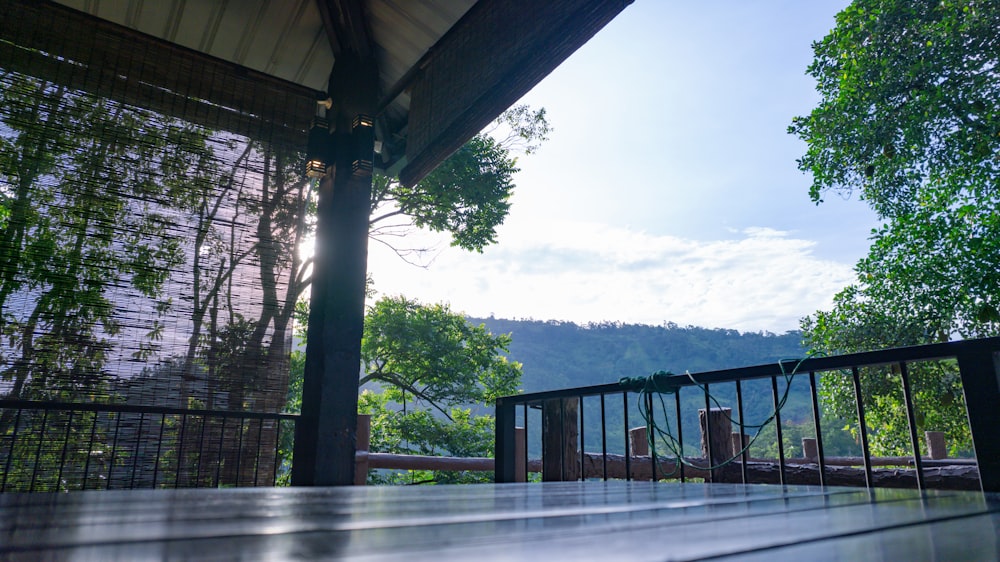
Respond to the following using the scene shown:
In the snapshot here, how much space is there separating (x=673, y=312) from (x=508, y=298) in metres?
15.3

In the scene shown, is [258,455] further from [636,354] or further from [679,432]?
[636,354]

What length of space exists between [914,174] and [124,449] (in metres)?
Result: 10.1

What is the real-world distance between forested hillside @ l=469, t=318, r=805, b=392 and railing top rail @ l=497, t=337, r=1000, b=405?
29075 millimetres

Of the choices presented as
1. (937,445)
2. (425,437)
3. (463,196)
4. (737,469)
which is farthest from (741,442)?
(425,437)

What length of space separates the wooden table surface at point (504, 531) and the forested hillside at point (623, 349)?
30163 mm

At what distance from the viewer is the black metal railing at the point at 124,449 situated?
8.91ft

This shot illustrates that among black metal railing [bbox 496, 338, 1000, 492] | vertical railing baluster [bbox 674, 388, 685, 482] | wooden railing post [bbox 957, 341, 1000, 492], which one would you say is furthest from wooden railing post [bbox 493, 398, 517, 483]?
wooden railing post [bbox 957, 341, 1000, 492]

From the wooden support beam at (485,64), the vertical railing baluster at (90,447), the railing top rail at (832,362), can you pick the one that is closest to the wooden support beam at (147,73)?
the wooden support beam at (485,64)

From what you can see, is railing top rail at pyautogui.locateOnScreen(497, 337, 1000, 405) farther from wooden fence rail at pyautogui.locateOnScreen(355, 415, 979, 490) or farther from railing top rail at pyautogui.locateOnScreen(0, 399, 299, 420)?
railing top rail at pyautogui.locateOnScreen(0, 399, 299, 420)

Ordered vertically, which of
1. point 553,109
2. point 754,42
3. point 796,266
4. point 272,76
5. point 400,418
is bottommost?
point 400,418

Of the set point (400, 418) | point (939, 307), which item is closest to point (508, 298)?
point (400, 418)

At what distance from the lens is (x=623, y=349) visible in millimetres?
34438

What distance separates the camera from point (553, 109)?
9750 millimetres

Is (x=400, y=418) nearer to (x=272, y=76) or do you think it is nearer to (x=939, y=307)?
(x=272, y=76)
